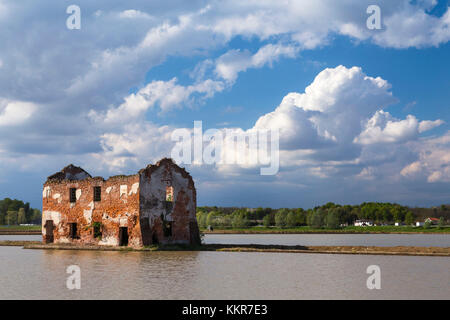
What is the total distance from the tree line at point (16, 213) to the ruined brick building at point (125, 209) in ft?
412

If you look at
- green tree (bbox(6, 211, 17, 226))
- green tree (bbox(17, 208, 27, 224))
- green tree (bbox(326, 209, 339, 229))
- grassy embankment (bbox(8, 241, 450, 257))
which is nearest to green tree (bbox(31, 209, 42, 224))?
green tree (bbox(17, 208, 27, 224))

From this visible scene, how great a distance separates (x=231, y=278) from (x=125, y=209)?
1694 cm

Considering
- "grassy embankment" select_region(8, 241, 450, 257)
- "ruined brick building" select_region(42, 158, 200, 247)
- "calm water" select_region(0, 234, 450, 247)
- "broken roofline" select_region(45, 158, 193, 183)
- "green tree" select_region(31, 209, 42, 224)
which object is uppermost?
"broken roofline" select_region(45, 158, 193, 183)

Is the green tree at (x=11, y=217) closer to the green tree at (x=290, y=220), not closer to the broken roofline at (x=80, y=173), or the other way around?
the green tree at (x=290, y=220)

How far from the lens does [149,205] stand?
3316 cm

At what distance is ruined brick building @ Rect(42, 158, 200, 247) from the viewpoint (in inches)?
1292

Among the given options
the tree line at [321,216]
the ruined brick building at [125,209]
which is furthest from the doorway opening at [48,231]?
the tree line at [321,216]

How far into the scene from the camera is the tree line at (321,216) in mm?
115156

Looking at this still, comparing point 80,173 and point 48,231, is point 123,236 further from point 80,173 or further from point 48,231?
point 80,173

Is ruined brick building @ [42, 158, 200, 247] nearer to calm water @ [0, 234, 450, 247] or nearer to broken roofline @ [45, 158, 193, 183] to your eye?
broken roofline @ [45, 158, 193, 183]

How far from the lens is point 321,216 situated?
116438mm
